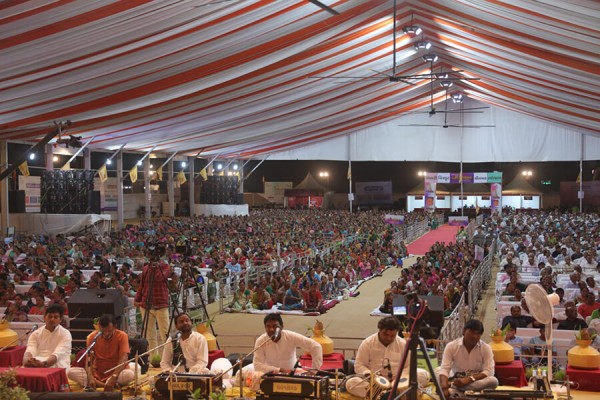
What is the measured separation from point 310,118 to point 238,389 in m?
22.4

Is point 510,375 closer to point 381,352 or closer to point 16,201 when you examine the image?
point 381,352

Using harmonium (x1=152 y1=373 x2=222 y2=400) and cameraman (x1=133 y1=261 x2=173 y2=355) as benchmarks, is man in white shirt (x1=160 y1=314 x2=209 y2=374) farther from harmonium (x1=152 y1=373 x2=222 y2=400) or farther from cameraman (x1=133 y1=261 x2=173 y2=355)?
cameraman (x1=133 y1=261 x2=173 y2=355)

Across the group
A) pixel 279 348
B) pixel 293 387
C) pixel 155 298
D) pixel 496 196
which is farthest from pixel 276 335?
pixel 496 196

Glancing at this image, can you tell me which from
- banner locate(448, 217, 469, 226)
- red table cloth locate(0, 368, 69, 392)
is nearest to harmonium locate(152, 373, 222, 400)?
red table cloth locate(0, 368, 69, 392)

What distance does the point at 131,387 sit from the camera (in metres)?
6.49

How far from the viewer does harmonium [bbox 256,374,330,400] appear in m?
5.38

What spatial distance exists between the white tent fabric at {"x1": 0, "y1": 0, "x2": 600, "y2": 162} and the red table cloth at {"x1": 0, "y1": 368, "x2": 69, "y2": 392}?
529cm

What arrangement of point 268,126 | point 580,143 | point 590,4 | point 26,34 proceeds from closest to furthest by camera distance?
point 590,4 < point 26,34 < point 268,126 < point 580,143

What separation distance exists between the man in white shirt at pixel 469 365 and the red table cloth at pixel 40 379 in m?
3.23

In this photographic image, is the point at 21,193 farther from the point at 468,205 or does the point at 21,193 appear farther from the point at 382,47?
the point at 468,205

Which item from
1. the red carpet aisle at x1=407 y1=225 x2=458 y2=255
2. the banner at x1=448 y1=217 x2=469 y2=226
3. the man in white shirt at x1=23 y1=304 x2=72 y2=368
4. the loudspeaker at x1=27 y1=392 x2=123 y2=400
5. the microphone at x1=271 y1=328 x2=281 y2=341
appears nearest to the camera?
the loudspeaker at x1=27 y1=392 x2=123 y2=400

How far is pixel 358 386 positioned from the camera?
5766 millimetres

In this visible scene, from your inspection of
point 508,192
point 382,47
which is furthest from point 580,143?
point 382,47

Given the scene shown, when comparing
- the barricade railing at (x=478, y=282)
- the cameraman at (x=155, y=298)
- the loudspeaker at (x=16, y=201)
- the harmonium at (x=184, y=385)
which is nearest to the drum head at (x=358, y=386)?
the harmonium at (x=184, y=385)
